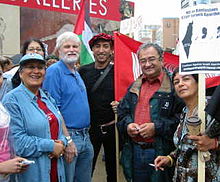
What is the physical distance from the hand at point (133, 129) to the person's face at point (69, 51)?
955 millimetres

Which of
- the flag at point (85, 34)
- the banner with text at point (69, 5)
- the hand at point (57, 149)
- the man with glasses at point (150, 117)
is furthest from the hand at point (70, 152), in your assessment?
the banner with text at point (69, 5)

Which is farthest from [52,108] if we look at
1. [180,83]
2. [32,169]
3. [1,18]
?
[1,18]

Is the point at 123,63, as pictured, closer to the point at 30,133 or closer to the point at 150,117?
the point at 150,117

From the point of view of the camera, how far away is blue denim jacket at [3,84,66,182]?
9.13 ft

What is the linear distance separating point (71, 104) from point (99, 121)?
0.81 metres

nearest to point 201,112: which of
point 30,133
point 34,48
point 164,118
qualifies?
point 164,118

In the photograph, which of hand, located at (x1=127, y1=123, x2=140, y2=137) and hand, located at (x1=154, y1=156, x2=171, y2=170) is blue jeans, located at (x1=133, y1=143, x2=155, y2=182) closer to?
hand, located at (x1=127, y1=123, x2=140, y2=137)

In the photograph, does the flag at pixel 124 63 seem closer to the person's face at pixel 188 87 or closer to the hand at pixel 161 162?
the hand at pixel 161 162

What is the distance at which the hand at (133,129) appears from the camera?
337cm

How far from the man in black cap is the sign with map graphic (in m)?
1.85

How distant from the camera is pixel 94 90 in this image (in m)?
4.27

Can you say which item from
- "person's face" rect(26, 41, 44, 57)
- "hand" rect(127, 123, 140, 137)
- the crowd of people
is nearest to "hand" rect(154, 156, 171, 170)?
the crowd of people

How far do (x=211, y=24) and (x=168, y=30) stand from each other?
113 ft

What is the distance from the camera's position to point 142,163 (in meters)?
3.42
